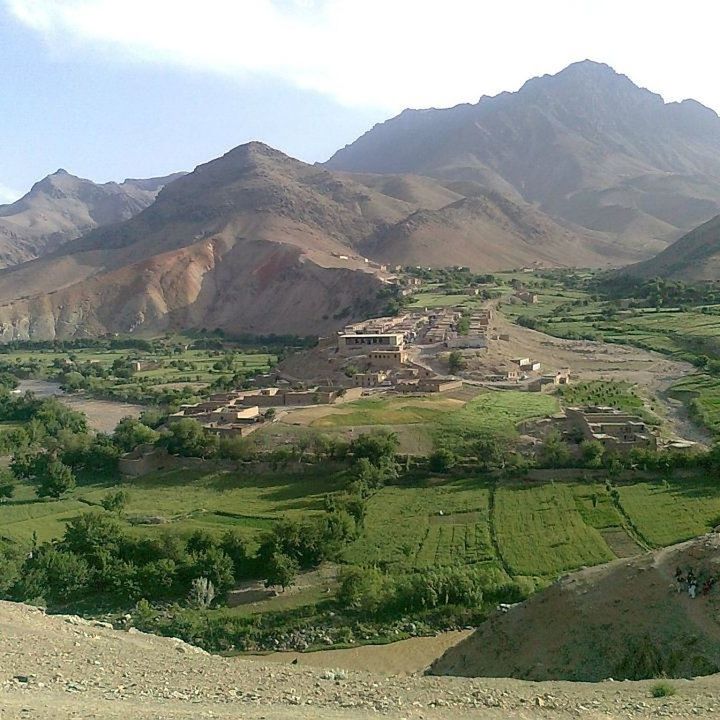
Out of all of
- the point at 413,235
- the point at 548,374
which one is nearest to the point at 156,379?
the point at 548,374

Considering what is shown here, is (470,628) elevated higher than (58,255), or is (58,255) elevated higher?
(58,255)

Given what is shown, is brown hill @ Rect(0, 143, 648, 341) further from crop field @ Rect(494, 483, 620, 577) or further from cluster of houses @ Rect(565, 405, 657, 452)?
crop field @ Rect(494, 483, 620, 577)

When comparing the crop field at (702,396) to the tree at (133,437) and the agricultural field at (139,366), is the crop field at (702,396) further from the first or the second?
the agricultural field at (139,366)

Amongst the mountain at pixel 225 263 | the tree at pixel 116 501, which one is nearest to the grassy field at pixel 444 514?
the tree at pixel 116 501

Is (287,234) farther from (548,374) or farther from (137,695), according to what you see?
(137,695)

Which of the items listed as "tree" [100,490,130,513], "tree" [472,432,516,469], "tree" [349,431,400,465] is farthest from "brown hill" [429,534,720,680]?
"tree" [100,490,130,513]

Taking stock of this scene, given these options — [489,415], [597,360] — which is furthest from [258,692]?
[597,360]
